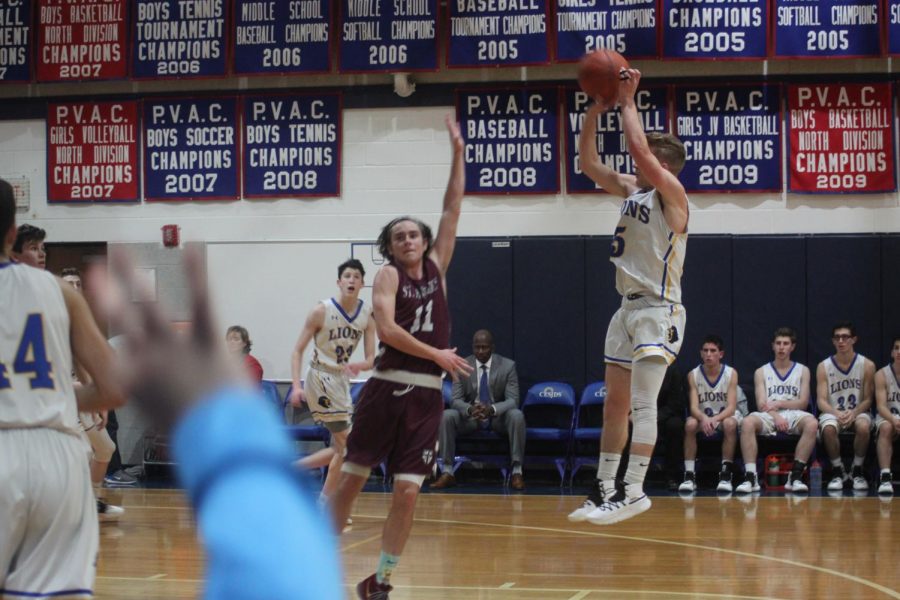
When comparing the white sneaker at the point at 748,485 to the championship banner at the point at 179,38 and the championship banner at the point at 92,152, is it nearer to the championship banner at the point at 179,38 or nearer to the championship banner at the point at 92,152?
the championship banner at the point at 179,38

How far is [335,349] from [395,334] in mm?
3929

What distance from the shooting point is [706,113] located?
490 inches

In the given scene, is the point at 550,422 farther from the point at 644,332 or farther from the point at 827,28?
the point at 644,332

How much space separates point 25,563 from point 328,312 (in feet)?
19.8

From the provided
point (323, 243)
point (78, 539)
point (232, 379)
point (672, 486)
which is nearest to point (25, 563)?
point (78, 539)

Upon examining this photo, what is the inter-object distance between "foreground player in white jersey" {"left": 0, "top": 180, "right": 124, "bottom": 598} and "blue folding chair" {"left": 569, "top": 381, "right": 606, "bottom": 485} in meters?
8.80

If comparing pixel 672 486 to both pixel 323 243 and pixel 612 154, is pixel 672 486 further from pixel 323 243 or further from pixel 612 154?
pixel 323 243

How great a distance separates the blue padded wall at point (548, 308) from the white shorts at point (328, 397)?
385cm

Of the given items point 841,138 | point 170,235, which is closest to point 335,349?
point 170,235

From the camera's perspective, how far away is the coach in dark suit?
11516 mm

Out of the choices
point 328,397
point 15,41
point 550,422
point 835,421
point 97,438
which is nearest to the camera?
point 97,438

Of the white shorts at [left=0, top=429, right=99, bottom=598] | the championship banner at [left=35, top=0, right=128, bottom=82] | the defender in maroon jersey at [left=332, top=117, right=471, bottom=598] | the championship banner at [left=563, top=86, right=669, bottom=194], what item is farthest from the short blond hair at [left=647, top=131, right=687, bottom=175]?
the championship banner at [left=35, top=0, right=128, bottom=82]

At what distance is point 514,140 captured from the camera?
1269 centimetres

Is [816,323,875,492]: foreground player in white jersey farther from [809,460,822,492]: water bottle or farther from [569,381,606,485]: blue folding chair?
[569,381,606,485]: blue folding chair
